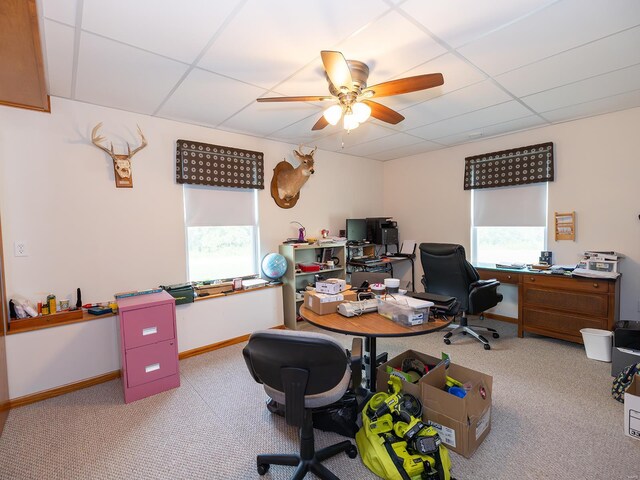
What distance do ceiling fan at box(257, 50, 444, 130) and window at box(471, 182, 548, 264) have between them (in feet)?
8.57

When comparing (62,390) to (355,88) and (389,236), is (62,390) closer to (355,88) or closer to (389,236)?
(355,88)

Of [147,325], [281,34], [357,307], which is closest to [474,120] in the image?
[281,34]

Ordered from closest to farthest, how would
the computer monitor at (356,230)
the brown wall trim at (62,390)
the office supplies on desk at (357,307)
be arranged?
the office supplies on desk at (357,307) → the brown wall trim at (62,390) → the computer monitor at (356,230)

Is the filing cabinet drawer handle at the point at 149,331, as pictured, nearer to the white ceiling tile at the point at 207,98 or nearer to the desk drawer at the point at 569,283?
the white ceiling tile at the point at 207,98

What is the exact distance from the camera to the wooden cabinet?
13.0ft

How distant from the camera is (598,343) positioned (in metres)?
2.93

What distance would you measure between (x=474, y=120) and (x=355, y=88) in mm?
2097

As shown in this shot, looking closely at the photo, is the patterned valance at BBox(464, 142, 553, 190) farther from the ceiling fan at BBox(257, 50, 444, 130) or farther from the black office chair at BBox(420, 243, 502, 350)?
the ceiling fan at BBox(257, 50, 444, 130)

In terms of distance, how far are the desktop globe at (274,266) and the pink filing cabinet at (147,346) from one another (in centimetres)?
142

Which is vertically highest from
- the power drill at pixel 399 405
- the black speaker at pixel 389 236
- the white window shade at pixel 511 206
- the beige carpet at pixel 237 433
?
the white window shade at pixel 511 206

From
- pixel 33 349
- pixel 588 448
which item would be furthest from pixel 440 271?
pixel 33 349

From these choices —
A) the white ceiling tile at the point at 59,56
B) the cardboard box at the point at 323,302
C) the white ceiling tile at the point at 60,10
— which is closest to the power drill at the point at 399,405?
the cardboard box at the point at 323,302

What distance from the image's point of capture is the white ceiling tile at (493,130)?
350 centimetres

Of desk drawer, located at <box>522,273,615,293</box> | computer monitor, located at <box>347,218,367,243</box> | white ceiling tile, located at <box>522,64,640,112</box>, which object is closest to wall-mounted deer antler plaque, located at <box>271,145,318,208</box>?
computer monitor, located at <box>347,218,367,243</box>
